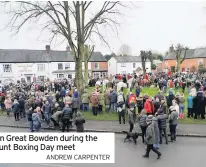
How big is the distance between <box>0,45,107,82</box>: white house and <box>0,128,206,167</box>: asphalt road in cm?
4186

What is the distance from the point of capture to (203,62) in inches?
2457

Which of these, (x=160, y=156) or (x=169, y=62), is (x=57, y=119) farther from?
(x=169, y=62)

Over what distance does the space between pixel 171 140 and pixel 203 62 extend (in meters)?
54.7

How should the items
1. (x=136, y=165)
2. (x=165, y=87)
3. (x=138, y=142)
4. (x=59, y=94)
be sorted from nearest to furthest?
(x=136, y=165)
(x=138, y=142)
(x=59, y=94)
(x=165, y=87)

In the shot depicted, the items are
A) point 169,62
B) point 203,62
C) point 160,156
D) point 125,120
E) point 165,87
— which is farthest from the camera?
point 169,62

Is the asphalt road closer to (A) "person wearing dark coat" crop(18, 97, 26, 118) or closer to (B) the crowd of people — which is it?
(B) the crowd of people

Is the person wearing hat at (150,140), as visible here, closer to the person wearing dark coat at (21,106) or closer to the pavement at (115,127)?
the pavement at (115,127)

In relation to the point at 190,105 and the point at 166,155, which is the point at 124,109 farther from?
the point at 166,155

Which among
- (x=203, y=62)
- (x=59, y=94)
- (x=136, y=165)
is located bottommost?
(x=136, y=165)

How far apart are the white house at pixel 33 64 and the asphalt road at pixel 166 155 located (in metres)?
41.9

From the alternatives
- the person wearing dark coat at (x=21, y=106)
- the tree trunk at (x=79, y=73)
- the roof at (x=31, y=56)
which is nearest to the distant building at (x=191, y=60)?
the roof at (x=31, y=56)

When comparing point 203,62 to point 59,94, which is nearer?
point 59,94

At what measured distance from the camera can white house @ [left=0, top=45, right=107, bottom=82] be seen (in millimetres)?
50219

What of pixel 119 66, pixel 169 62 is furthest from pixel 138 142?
pixel 169 62
